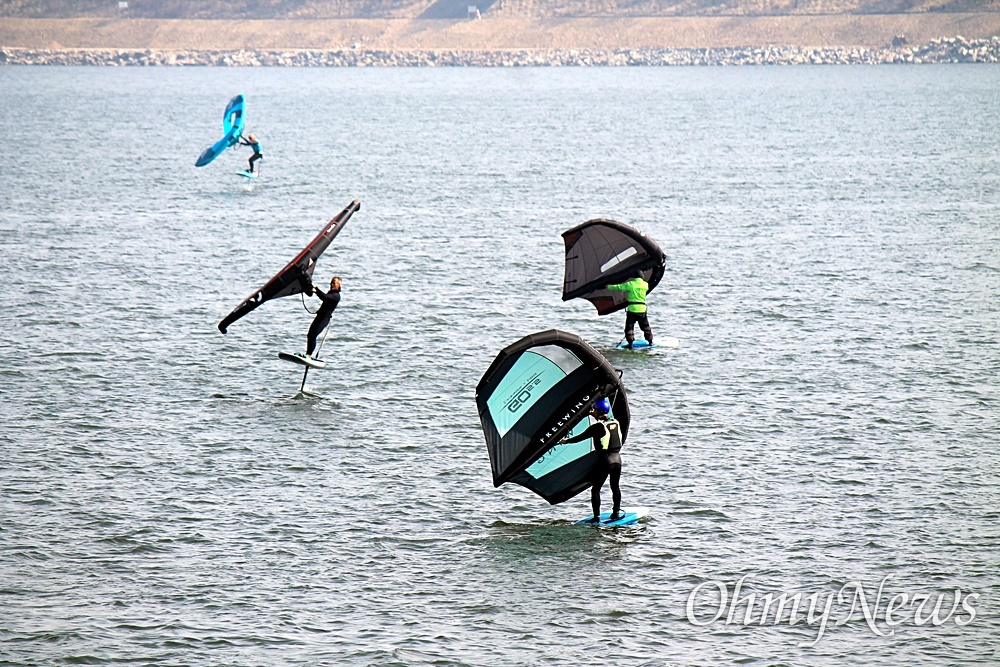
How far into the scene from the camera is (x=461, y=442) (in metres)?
34.6

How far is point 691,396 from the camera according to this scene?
38781mm

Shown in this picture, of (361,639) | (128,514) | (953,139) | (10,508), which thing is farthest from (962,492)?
(953,139)

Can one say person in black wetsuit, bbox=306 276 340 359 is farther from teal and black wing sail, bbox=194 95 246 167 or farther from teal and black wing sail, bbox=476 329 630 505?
teal and black wing sail, bbox=194 95 246 167

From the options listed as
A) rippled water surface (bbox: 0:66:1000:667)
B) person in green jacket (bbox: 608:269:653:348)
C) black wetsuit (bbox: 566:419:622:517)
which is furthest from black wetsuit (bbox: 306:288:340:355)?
black wetsuit (bbox: 566:419:622:517)

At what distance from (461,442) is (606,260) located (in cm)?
1114

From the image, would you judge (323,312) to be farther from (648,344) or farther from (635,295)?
(648,344)

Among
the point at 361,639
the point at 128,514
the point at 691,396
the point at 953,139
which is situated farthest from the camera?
the point at 953,139

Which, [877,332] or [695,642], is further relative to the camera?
[877,332]

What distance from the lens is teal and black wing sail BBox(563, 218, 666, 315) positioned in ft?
139

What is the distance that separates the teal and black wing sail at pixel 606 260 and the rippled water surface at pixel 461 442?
2.19 meters

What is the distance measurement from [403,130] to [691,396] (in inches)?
4401

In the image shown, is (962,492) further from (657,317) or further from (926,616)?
(657,317)

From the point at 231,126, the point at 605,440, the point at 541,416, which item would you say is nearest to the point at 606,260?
the point at 541,416

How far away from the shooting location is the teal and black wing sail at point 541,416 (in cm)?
2797
